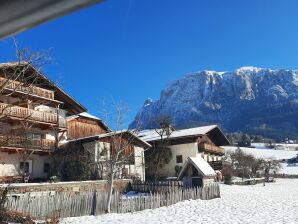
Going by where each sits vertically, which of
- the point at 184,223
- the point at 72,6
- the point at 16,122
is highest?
the point at 16,122

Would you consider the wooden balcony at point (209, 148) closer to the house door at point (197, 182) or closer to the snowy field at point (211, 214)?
the house door at point (197, 182)

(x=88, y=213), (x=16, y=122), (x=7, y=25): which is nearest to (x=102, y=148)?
(x=16, y=122)

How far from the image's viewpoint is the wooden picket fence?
18.0m

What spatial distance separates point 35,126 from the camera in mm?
35375

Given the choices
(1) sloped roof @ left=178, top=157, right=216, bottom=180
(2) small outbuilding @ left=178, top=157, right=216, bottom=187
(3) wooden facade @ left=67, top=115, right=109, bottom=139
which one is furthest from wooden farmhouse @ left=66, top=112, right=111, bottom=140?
(1) sloped roof @ left=178, top=157, right=216, bottom=180

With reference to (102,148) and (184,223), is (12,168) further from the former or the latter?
(184,223)

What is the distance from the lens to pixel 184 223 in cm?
1794

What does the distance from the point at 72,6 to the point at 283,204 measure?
27314 millimetres

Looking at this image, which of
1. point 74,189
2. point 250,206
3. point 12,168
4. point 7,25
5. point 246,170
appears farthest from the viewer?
point 246,170

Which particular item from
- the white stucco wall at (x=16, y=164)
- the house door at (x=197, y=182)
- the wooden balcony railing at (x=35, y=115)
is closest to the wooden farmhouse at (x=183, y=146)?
the wooden balcony railing at (x=35, y=115)

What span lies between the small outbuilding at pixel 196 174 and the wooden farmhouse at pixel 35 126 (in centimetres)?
1299

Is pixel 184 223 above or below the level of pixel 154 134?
below

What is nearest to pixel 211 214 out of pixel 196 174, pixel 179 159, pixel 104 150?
pixel 196 174

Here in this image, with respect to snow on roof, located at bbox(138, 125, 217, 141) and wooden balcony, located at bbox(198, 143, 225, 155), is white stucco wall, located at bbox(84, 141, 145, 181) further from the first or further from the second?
wooden balcony, located at bbox(198, 143, 225, 155)
